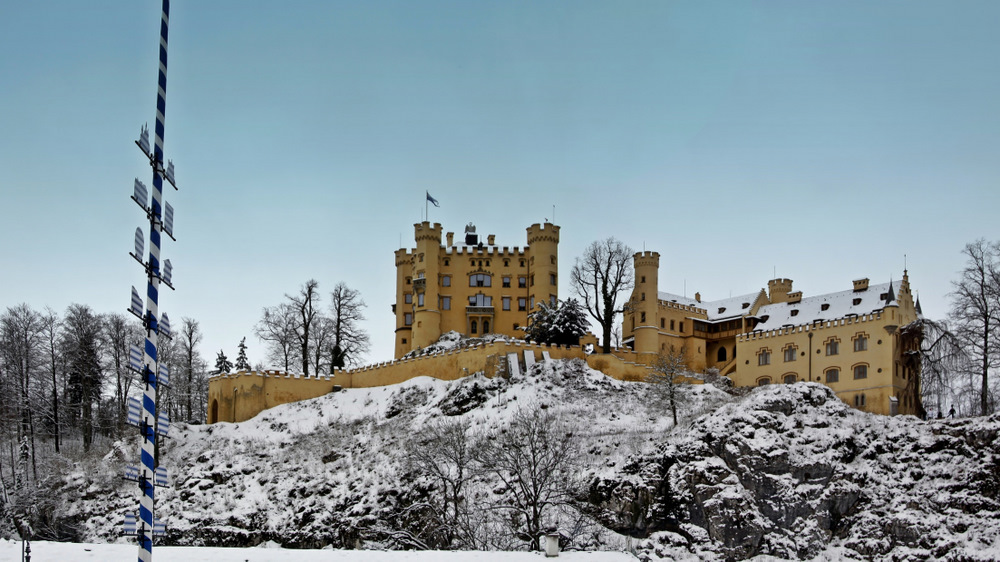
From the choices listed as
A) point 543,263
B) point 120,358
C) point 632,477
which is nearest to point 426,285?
point 543,263

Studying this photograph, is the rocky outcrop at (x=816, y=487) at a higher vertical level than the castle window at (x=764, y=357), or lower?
lower

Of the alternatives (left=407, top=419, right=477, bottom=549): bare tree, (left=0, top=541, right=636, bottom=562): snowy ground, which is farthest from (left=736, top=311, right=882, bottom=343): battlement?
(left=0, top=541, right=636, bottom=562): snowy ground

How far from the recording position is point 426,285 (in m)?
70.3

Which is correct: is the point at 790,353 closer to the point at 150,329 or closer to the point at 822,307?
the point at 822,307

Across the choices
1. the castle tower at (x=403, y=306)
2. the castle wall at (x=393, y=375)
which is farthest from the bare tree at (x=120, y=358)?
the castle tower at (x=403, y=306)

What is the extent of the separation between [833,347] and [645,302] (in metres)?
14.2

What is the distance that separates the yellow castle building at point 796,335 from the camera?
54031mm

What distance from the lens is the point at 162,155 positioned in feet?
57.7

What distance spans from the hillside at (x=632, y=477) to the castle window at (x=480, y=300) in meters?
13.9

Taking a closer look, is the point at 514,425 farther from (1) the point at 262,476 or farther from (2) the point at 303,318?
(2) the point at 303,318

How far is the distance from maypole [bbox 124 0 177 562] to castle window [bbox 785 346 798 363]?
1873 inches

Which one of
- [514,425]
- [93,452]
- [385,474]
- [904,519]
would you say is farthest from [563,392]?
[93,452]

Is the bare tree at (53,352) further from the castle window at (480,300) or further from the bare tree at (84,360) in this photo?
the castle window at (480,300)

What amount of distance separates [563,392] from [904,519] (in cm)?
2077
